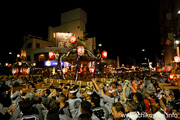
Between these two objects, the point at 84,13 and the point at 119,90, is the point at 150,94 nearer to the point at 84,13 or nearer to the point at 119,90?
the point at 119,90

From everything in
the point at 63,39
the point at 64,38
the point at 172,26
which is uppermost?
the point at 172,26

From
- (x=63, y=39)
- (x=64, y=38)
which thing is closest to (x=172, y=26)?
(x=64, y=38)

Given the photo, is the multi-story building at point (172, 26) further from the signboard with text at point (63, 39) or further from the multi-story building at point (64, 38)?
the signboard with text at point (63, 39)

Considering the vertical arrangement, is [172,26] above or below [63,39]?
above

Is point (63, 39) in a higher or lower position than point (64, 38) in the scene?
lower

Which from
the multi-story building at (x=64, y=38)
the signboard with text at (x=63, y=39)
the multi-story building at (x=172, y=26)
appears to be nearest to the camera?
the multi-story building at (x=172, y=26)

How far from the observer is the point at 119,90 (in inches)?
215

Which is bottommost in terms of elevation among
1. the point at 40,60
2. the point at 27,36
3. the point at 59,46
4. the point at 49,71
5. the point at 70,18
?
the point at 49,71

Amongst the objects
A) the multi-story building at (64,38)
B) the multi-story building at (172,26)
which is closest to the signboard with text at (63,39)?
the multi-story building at (64,38)

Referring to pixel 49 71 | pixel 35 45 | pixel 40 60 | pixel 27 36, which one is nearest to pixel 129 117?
pixel 49 71

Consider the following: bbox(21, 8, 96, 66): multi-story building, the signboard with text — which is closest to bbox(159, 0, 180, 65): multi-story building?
bbox(21, 8, 96, 66): multi-story building

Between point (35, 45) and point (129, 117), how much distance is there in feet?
112

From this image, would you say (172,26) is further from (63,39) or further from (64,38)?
(63,39)

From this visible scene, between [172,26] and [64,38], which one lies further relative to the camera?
[64,38]
